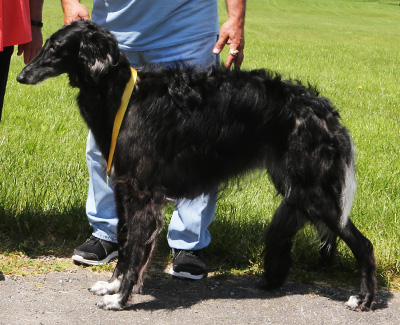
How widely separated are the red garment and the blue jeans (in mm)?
686

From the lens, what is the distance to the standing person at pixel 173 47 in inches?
147

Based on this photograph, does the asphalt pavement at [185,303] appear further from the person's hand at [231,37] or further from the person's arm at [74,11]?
the person's arm at [74,11]

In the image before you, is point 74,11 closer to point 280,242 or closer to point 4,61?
point 4,61

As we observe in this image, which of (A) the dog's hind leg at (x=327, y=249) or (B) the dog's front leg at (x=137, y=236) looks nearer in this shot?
(B) the dog's front leg at (x=137, y=236)

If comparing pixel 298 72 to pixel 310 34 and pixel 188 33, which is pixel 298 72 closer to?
pixel 188 33

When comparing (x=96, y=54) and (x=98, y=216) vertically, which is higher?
(x=96, y=54)

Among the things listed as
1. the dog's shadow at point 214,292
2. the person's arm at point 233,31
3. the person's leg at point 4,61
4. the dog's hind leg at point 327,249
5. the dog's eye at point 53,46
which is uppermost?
the person's arm at point 233,31

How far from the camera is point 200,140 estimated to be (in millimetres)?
3430

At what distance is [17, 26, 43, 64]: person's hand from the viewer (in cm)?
378

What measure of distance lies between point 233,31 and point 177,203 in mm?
1159

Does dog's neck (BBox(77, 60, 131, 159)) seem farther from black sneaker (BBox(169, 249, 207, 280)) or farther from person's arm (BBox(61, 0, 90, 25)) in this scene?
black sneaker (BBox(169, 249, 207, 280))

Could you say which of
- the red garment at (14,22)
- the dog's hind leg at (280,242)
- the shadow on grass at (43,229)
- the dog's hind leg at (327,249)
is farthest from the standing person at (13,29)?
the dog's hind leg at (327,249)

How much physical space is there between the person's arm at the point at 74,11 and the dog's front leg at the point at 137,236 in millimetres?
1123

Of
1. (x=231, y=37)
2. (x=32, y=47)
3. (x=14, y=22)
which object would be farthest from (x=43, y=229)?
(x=231, y=37)
